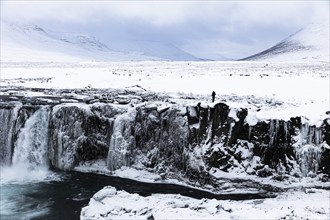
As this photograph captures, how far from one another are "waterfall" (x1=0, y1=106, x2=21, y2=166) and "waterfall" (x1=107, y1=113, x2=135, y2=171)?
746 cm

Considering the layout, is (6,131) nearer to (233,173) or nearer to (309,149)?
(233,173)

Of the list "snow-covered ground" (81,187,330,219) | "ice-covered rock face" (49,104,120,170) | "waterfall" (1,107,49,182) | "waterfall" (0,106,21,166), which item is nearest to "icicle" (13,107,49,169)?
"waterfall" (1,107,49,182)

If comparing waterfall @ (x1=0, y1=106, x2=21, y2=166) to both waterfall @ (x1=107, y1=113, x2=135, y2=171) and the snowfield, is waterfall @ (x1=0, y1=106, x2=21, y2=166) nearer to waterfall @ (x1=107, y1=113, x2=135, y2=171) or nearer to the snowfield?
the snowfield

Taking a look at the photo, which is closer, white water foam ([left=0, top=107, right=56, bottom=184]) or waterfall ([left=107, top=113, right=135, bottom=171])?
waterfall ([left=107, top=113, right=135, bottom=171])

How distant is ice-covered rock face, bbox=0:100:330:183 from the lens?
26391 millimetres

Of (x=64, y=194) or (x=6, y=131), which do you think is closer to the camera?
(x=64, y=194)

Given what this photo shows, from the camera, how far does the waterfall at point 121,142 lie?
29.1 m

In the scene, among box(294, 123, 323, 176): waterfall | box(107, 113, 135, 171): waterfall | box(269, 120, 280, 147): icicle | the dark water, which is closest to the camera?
the dark water

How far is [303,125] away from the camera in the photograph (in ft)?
86.4

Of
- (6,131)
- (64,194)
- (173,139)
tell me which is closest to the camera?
(64,194)

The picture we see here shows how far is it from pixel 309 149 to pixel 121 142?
12.6 m

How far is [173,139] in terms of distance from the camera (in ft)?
92.8

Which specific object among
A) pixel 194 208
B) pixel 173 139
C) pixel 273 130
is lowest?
pixel 194 208

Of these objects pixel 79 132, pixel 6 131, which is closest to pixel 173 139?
pixel 79 132
